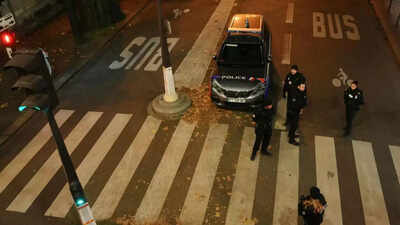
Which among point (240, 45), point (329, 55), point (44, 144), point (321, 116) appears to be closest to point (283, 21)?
point (329, 55)

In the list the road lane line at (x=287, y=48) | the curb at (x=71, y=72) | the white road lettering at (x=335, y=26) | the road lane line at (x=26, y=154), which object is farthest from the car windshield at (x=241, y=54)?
the curb at (x=71, y=72)

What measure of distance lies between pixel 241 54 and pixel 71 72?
7175 mm

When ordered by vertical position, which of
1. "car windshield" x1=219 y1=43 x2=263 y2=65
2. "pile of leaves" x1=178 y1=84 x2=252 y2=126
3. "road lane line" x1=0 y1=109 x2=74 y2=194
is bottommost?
"road lane line" x1=0 y1=109 x2=74 y2=194

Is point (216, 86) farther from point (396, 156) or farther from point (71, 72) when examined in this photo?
point (71, 72)

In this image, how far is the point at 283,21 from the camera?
16.3 metres

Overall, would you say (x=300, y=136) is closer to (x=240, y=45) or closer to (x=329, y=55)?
(x=240, y=45)

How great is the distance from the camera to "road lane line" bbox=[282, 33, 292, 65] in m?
12.9

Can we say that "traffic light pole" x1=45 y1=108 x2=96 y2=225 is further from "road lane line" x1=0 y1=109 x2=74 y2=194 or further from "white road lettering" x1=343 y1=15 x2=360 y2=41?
"white road lettering" x1=343 y1=15 x2=360 y2=41

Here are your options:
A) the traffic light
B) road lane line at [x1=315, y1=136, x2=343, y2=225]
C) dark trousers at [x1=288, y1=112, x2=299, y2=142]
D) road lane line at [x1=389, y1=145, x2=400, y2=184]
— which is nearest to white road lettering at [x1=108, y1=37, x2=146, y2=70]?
dark trousers at [x1=288, y1=112, x2=299, y2=142]

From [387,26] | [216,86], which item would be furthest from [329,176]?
[387,26]

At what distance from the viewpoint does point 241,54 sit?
1038cm

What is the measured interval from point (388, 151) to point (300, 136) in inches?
89.2

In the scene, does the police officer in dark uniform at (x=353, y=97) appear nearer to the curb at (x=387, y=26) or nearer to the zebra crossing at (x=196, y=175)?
the zebra crossing at (x=196, y=175)

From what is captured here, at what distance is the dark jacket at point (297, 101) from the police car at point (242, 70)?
1360mm
